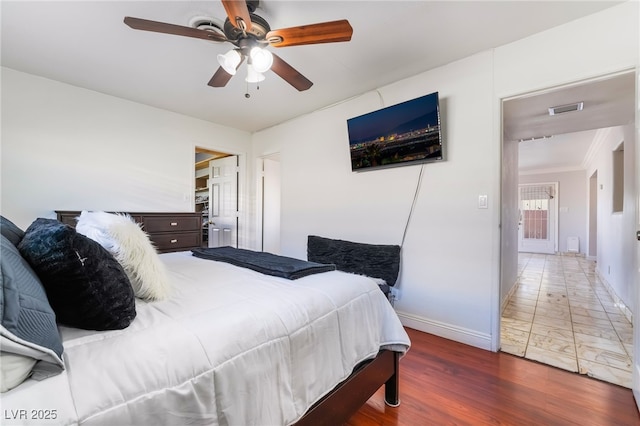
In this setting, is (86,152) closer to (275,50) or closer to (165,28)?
(165,28)

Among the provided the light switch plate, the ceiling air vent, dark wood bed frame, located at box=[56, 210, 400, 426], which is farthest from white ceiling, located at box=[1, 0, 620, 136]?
dark wood bed frame, located at box=[56, 210, 400, 426]

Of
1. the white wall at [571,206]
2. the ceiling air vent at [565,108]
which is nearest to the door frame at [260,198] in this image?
the ceiling air vent at [565,108]

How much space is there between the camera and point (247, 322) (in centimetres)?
92

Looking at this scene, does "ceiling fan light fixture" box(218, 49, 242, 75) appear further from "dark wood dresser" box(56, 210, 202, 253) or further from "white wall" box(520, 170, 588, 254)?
"white wall" box(520, 170, 588, 254)

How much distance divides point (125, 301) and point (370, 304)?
104 centimetres

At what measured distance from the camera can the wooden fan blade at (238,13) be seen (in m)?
1.36

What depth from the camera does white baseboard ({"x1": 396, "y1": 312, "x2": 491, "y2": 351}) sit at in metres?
2.27

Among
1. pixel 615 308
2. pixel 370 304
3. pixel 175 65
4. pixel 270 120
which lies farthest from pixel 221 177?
pixel 615 308

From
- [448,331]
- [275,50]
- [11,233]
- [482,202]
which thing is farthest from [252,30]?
[448,331]

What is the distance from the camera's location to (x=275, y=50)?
2289mm

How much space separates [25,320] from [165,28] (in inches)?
65.0

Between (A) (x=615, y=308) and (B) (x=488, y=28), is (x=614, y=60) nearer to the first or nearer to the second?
(B) (x=488, y=28)

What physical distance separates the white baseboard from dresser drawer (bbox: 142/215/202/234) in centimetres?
270

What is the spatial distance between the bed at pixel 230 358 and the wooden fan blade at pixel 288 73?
4.64 ft
